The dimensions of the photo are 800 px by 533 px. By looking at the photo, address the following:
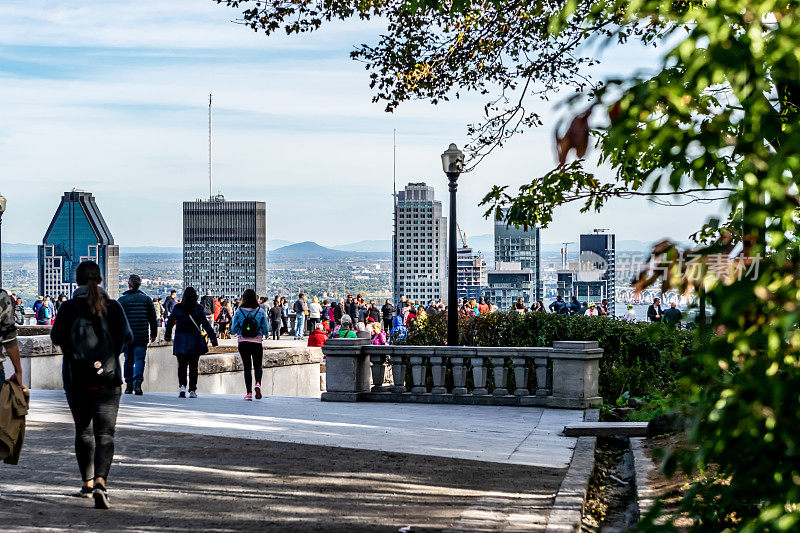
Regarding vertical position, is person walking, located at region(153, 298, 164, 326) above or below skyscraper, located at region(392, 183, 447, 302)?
below

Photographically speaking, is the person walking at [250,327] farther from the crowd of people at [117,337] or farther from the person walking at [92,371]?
the person walking at [92,371]

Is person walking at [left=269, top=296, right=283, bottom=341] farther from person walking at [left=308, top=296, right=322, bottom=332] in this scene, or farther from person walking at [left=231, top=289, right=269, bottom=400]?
person walking at [left=231, top=289, right=269, bottom=400]

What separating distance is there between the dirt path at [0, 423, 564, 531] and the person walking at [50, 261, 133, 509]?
0.36 meters

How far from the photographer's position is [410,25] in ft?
44.4

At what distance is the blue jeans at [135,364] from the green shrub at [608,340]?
4794 millimetres

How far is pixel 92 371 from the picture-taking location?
726 cm

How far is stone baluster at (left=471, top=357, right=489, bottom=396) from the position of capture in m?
14.3

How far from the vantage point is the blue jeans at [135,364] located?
1536cm

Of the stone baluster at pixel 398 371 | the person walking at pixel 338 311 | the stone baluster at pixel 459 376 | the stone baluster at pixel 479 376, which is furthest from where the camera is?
the person walking at pixel 338 311

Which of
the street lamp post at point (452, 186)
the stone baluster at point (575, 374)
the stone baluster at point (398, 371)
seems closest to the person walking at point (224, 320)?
the street lamp post at point (452, 186)

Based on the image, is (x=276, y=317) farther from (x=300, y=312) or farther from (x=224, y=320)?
(x=224, y=320)

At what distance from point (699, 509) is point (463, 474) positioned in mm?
4164

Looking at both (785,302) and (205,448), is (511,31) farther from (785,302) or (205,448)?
(785,302)

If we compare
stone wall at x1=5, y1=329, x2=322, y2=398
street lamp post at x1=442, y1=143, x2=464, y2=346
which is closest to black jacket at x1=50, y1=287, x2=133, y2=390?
street lamp post at x1=442, y1=143, x2=464, y2=346
